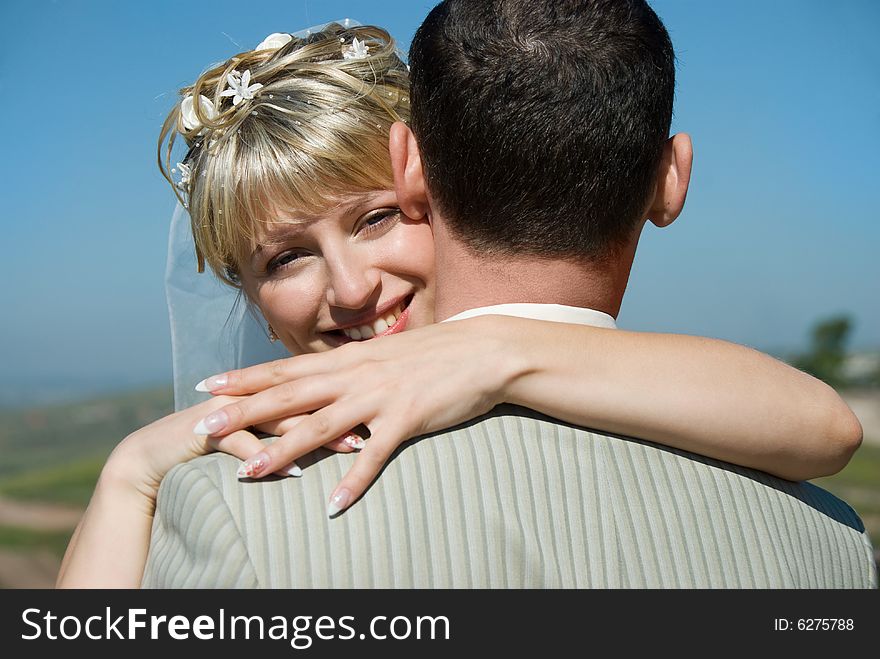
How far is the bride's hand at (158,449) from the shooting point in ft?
6.51

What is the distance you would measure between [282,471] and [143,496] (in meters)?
0.63

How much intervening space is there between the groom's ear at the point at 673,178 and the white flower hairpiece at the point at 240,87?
161 cm

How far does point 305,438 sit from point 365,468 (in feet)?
0.42

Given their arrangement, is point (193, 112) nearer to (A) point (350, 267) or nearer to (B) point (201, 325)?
(A) point (350, 267)

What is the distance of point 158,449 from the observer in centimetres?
208

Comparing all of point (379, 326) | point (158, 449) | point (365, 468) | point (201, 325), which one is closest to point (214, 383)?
point (158, 449)

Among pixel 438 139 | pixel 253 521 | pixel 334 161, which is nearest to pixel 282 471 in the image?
pixel 253 521

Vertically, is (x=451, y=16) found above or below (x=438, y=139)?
above

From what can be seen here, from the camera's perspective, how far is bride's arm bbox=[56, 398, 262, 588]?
2.05 m

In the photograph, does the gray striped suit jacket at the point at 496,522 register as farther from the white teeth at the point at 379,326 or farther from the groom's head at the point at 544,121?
the white teeth at the point at 379,326

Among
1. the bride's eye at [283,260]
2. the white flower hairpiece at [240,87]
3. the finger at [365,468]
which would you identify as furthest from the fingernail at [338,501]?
the white flower hairpiece at [240,87]

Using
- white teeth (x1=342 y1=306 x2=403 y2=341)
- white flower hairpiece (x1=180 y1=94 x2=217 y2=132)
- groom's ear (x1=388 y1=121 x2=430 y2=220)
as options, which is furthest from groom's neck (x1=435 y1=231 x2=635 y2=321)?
white flower hairpiece (x1=180 y1=94 x2=217 y2=132)
